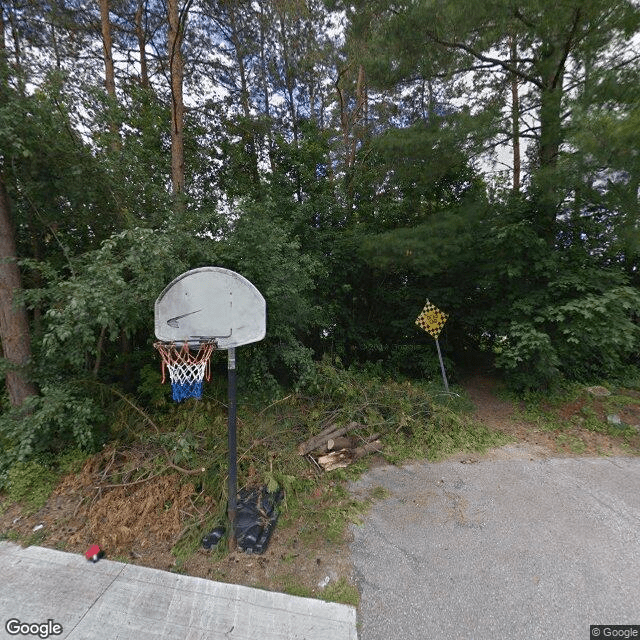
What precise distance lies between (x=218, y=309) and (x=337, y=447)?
2427 millimetres

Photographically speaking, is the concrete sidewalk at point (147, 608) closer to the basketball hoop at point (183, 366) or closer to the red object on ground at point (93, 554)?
the red object on ground at point (93, 554)

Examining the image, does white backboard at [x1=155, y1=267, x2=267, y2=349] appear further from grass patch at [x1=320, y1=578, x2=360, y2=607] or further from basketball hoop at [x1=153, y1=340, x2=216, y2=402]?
grass patch at [x1=320, y1=578, x2=360, y2=607]

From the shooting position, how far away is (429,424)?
4.51m

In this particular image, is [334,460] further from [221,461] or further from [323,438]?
[221,461]

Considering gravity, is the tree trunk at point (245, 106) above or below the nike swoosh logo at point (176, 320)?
above

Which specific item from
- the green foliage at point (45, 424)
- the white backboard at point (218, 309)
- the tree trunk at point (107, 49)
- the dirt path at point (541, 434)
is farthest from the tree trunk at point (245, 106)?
the dirt path at point (541, 434)

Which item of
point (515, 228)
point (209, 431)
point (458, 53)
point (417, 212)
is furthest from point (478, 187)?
point (209, 431)

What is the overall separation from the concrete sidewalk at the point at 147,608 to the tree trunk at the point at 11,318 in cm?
218

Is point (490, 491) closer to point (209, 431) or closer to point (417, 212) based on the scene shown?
point (209, 431)

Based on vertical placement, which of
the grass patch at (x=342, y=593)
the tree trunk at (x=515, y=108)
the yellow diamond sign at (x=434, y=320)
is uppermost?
the tree trunk at (x=515, y=108)

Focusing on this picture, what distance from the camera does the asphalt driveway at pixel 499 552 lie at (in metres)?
2.00

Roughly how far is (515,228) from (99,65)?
914cm

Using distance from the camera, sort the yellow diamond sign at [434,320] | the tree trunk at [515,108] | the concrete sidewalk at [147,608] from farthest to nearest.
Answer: the yellow diamond sign at [434,320], the tree trunk at [515,108], the concrete sidewalk at [147,608]

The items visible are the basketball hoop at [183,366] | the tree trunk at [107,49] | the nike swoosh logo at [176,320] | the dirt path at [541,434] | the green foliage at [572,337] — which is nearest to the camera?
the nike swoosh logo at [176,320]
